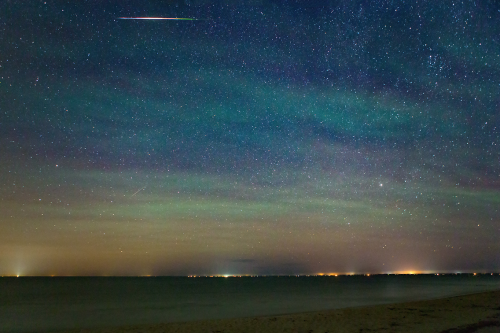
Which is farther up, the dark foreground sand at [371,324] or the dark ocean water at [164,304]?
the dark foreground sand at [371,324]

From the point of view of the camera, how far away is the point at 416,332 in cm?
1888

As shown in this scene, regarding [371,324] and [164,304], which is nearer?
[371,324]

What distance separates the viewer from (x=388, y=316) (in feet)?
84.3

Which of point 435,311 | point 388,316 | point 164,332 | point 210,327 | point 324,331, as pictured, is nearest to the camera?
point 324,331

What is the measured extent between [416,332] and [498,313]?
33.0ft

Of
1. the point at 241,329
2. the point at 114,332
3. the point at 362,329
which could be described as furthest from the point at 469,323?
the point at 114,332

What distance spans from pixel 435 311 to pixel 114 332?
73.5ft

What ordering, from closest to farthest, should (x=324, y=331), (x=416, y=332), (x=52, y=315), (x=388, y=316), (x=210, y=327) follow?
(x=416, y=332) < (x=324, y=331) < (x=210, y=327) < (x=388, y=316) < (x=52, y=315)

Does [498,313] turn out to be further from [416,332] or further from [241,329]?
[241,329]

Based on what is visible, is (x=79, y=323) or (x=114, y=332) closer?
(x=114, y=332)

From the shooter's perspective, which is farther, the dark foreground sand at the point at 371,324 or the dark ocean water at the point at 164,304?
the dark ocean water at the point at 164,304

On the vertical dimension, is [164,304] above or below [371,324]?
below

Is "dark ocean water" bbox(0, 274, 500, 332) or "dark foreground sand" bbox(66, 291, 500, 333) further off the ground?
"dark foreground sand" bbox(66, 291, 500, 333)

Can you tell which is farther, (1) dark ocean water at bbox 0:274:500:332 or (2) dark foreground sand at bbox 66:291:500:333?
(1) dark ocean water at bbox 0:274:500:332
